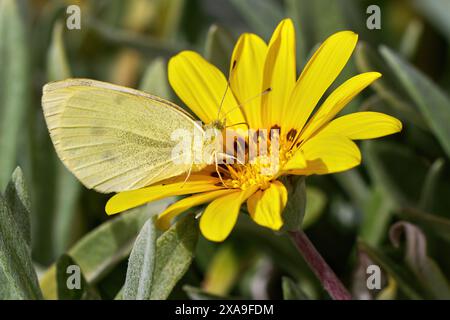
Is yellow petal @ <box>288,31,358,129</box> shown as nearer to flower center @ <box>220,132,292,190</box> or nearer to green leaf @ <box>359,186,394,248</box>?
flower center @ <box>220,132,292,190</box>

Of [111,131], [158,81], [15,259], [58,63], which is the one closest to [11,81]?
[58,63]

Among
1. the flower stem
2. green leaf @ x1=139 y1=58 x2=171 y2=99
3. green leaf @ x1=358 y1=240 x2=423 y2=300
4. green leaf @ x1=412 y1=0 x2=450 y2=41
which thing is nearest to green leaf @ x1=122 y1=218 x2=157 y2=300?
the flower stem

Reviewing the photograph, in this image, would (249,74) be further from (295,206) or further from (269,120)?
(295,206)

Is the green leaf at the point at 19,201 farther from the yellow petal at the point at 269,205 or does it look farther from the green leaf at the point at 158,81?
the green leaf at the point at 158,81

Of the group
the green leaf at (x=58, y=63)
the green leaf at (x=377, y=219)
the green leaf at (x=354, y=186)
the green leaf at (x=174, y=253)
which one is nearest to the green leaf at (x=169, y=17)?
the green leaf at (x=58, y=63)

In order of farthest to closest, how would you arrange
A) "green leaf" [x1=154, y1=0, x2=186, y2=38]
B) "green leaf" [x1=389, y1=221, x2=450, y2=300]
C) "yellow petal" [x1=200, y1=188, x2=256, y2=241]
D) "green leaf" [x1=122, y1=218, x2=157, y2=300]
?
"green leaf" [x1=154, y1=0, x2=186, y2=38]
"green leaf" [x1=389, y1=221, x2=450, y2=300]
"green leaf" [x1=122, y1=218, x2=157, y2=300]
"yellow petal" [x1=200, y1=188, x2=256, y2=241]

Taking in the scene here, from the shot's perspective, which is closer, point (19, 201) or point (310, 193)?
point (19, 201)

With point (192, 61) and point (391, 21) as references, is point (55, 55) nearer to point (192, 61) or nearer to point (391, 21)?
point (192, 61)
